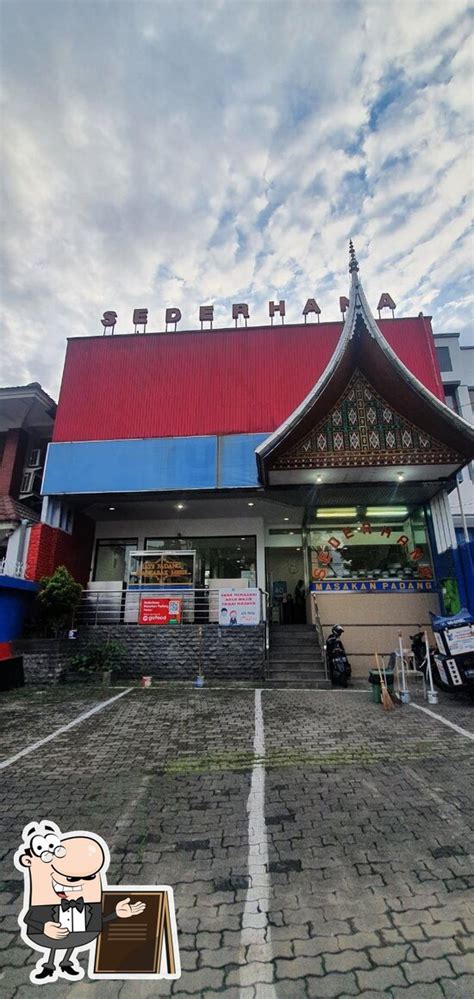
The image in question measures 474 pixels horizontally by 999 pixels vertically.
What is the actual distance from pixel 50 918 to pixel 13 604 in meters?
11.1

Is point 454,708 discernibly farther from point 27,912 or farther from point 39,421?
point 39,421

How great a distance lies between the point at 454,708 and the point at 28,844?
7701mm

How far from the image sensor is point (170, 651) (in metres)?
11.1

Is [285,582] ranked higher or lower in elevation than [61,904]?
higher

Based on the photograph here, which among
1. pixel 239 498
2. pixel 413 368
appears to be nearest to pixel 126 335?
pixel 239 498

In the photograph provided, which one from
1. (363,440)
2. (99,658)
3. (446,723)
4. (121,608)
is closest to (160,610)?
(99,658)

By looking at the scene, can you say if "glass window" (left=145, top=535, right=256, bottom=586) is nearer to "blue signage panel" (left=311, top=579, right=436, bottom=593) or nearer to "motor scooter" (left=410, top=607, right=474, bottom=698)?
"blue signage panel" (left=311, top=579, right=436, bottom=593)

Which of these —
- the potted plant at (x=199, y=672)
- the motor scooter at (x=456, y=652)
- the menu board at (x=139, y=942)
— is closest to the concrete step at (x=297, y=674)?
the potted plant at (x=199, y=672)

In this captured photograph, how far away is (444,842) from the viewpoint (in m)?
3.23

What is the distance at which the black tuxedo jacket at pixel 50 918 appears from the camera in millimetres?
2080

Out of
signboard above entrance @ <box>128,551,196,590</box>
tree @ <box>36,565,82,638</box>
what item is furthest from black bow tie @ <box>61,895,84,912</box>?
signboard above entrance @ <box>128,551,196,590</box>

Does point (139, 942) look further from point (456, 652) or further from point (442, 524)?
point (442, 524)

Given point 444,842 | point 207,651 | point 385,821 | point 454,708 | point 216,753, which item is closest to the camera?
point 444,842

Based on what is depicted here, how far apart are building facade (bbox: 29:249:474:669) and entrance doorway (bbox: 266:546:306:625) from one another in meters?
0.06
